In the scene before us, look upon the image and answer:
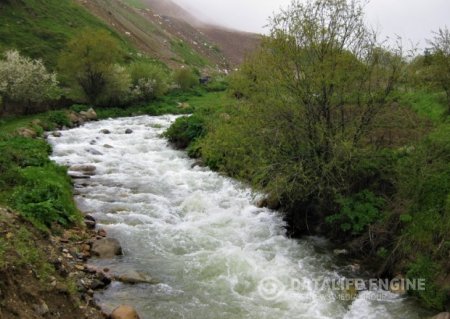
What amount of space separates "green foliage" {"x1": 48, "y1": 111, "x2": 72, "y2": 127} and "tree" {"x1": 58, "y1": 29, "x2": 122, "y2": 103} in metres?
7.81

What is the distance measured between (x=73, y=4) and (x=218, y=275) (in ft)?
251

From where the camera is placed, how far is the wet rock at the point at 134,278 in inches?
466

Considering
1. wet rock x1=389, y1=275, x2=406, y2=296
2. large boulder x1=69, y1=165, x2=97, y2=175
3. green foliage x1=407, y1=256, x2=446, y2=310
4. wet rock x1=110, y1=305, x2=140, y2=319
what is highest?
green foliage x1=407, y1=256, x2=446, y2=310

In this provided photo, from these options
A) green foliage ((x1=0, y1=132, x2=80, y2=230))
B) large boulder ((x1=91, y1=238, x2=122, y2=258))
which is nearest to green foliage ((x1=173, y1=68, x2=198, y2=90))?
green foliage ((x1=0, y1=132, x2=80, y2=230))

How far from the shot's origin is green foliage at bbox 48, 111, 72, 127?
34.1 m

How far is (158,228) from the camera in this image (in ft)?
51.4

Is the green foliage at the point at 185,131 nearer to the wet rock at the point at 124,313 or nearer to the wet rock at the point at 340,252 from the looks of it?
the wet rock at the point at 340,252

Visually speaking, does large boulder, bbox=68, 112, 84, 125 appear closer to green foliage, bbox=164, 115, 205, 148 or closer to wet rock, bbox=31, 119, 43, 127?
wet rock, bbox=31, 119, 43, 127

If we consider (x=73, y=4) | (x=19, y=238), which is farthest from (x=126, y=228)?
(x=73, y=4)

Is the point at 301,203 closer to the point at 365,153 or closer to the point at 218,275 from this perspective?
the point at 365,153

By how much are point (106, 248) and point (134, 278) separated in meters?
1.94
